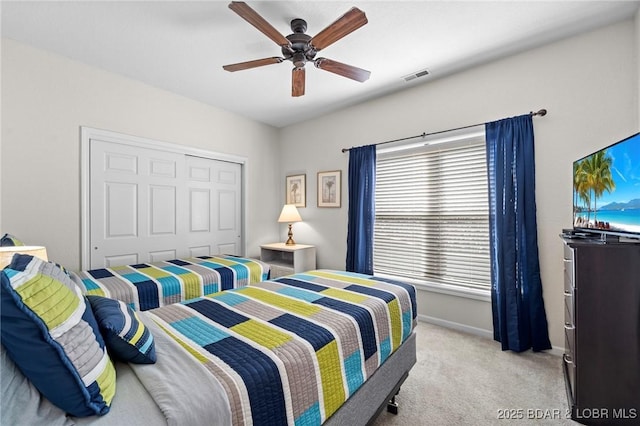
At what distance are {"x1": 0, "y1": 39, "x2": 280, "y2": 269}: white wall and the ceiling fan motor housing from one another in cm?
200

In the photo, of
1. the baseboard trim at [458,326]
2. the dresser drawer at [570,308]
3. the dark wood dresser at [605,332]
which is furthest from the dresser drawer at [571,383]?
the baseboard trim at [458,326]

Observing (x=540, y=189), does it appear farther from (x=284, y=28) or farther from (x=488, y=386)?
(x=284, y=28)

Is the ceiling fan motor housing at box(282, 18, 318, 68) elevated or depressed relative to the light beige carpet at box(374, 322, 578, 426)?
elevated

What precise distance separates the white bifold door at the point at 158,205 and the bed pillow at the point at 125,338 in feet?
7.82

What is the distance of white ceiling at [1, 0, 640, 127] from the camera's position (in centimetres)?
199

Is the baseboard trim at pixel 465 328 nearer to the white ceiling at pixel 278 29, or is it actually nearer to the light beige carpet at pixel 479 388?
the light beige carpet at pixel 479 388

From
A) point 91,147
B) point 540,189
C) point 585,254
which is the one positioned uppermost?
point 91,147

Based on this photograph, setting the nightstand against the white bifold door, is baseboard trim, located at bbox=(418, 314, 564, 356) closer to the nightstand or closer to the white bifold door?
the nightstand

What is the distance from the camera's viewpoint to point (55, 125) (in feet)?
8.59

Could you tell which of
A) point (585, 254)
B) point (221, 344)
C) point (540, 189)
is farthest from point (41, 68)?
point (540, 189)

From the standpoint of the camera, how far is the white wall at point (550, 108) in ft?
7.14

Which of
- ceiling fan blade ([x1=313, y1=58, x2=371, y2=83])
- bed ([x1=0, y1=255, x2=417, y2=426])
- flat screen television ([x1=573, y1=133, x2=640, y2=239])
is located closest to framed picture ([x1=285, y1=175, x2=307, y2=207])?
ceiling fan blade ([x1=313, y1=58, x2=371, y2=83])

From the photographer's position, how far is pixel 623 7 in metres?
2.00

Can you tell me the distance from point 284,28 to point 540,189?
2558 mm
